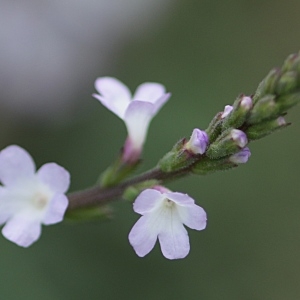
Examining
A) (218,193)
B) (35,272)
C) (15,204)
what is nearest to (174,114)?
(218,193)

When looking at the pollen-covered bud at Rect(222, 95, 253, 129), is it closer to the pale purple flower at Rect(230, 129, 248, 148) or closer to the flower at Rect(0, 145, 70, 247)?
the pale purple flower at Rect(230, 129, 248, 148)

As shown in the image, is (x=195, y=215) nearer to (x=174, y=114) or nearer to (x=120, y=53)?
(x=174, y=114)

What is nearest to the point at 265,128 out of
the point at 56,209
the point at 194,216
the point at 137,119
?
the point at 194,216

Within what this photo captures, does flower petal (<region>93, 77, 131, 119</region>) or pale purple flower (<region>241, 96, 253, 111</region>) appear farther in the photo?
flower petal (<region>93, 77, 131, 119</region>)

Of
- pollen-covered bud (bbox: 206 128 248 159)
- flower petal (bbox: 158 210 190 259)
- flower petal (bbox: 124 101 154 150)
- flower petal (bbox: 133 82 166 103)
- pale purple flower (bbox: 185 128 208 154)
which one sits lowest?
flower petal (bbox: 158 210 190 259)

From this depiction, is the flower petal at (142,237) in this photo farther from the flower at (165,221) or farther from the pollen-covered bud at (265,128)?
the pollen-covered bud at (265,128)

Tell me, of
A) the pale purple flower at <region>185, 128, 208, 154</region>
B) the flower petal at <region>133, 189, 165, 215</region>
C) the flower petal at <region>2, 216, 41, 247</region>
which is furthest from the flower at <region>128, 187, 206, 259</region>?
the flower petal at <region>2, 216, 41, 247</region>
